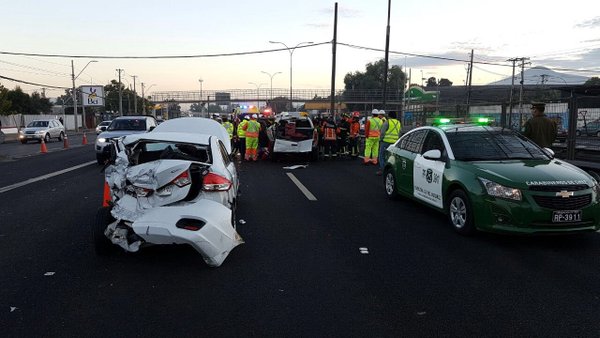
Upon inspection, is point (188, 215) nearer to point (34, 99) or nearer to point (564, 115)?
point (564, 115)

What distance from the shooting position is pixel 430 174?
712 centimetres

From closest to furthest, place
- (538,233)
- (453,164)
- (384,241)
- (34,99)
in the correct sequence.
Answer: (538,233)
(384,241)
(453,164)
(34,99)

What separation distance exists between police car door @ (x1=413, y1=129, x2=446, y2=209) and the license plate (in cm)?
161

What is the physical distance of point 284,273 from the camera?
478 cm

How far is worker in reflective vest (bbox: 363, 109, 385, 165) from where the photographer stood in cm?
1481

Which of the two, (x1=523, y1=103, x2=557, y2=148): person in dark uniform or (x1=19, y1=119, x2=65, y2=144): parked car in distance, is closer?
(x1=523, y1=103, x2=557, y2=148): person in dark uniform

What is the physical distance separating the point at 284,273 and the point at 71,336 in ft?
6.75

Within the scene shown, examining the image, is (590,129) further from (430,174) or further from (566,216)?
(566,216)

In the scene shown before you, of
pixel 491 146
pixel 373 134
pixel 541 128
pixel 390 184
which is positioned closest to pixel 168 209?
pixel 491 146

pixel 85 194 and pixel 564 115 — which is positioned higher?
pixel 564 115

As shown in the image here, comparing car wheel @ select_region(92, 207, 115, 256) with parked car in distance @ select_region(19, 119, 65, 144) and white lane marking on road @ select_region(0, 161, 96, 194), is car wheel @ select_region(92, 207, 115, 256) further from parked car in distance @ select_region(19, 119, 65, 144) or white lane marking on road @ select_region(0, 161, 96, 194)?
parked car in distance @ select_region(19, 119, 65, 144)

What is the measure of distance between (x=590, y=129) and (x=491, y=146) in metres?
5.48

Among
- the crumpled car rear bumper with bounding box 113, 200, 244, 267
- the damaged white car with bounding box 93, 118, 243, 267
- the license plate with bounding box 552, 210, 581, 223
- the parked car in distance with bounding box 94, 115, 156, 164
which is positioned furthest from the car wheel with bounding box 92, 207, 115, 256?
the parked car in distance with bounding box 94, 115, 156, 164

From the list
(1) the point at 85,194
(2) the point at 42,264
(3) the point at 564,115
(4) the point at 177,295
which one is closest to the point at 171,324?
(4) the point at 177,295
